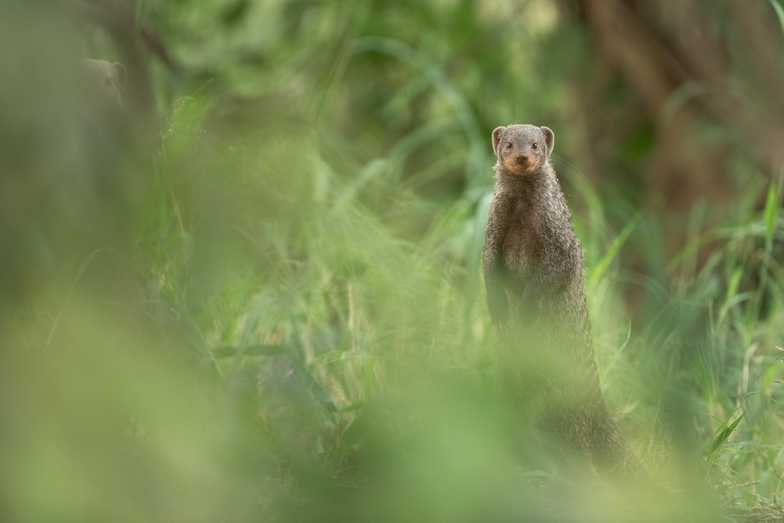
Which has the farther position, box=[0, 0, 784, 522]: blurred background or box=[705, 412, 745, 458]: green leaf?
box=[705, 412, 745, 458]: green leaf

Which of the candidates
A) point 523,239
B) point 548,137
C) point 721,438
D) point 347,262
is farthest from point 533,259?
point 347,262

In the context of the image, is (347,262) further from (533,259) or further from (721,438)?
(721,438)

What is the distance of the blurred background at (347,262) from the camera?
1.87 feet

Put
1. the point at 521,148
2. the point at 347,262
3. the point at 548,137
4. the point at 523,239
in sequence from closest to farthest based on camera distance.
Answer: the point at 521,148, the point at 548,137, the point at 523,239, the point at 347,262

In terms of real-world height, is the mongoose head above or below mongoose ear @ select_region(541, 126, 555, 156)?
below

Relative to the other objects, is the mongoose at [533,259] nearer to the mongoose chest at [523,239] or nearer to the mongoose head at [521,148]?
the mongoose chest at [523,239]

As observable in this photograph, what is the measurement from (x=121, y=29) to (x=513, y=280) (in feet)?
3.63

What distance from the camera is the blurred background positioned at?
1.87 feet

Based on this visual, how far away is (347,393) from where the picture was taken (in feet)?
6.78

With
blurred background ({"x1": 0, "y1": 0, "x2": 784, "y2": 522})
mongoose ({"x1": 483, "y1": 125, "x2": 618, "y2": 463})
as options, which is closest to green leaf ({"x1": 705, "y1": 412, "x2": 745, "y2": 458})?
blurred background ({"x1": 0, "y1": 0, "x2": 784, "y2": 522})

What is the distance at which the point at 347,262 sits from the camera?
2.27 metres

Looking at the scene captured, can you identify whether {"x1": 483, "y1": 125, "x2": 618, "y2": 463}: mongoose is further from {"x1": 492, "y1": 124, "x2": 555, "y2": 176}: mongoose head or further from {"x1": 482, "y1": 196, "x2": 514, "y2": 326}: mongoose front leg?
{"x1": 492, "y1": 124, "x2": 555, "y2": 176}: mongoose head

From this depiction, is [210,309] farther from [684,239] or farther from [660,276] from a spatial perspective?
[684,239]

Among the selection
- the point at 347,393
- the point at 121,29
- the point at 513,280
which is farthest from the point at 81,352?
the point at 347,393
